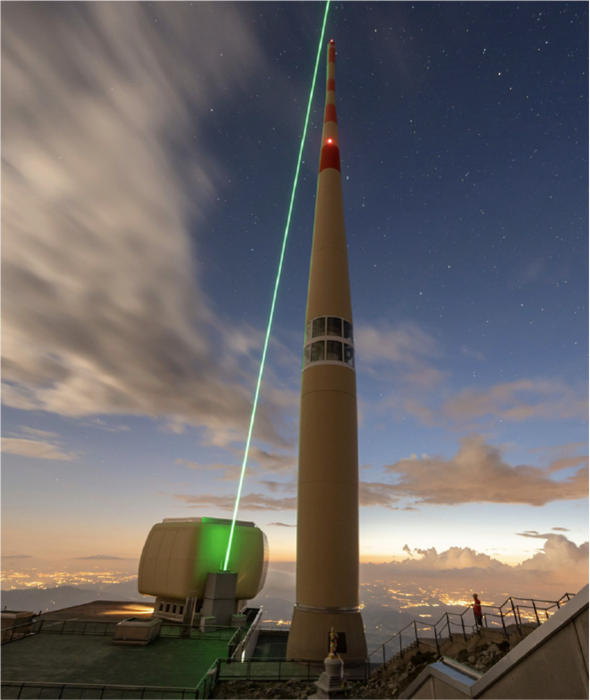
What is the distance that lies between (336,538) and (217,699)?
8638 millimetres

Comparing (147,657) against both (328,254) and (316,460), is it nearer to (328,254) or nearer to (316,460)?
(316,460)

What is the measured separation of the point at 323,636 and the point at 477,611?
703 cm

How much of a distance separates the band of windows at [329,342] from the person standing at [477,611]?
12722 mm

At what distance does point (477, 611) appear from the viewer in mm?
17656

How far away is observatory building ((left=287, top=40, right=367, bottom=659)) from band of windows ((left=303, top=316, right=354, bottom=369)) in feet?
0.20

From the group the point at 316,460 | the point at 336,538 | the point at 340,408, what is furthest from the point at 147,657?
the point at 340,408

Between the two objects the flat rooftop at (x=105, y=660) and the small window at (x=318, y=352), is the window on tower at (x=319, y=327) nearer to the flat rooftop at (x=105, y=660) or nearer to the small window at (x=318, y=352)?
the small window at (x=318, y=352)

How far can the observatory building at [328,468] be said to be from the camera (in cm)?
2025

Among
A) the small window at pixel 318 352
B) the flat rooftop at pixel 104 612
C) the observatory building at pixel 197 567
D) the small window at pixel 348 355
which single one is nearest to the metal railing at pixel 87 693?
the flat rooftop at pixel 104 612

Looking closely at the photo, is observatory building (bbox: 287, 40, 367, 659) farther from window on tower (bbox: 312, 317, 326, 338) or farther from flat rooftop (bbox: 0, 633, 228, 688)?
flat rooftop (bbox: 0, 633, 228, 688)

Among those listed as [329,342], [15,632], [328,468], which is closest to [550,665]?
[328,468]

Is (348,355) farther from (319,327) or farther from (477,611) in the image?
(477,611)

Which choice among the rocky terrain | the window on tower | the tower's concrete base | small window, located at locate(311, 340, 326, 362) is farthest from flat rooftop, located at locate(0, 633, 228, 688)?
the window on tower

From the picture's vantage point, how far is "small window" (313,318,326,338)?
25.5m
